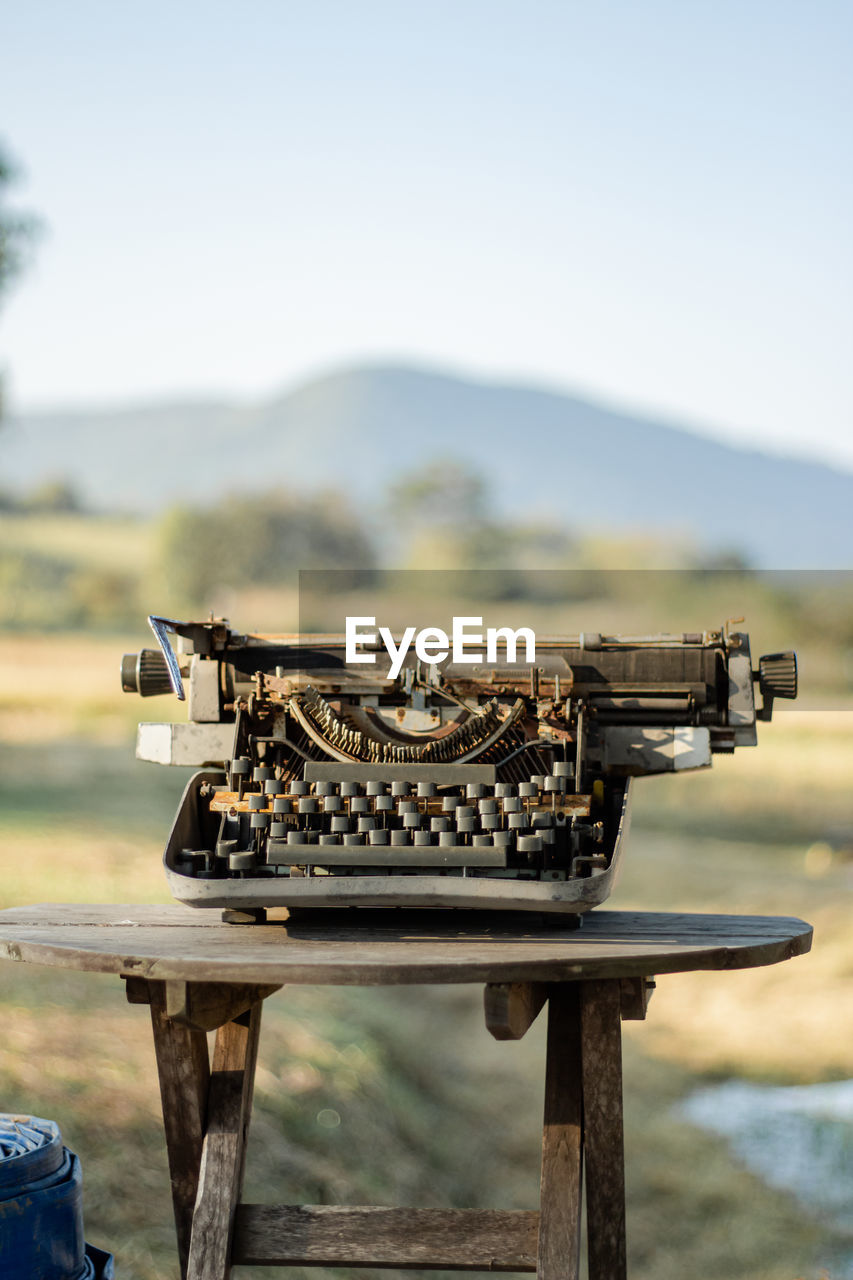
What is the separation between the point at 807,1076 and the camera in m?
8.32

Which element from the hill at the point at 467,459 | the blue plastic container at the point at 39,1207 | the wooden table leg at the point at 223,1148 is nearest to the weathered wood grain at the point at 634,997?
the wooden table leg at the point at 223,1148

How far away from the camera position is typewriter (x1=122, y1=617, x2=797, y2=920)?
2947 mm

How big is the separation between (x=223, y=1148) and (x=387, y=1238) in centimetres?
42

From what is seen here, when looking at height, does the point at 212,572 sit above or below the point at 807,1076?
above

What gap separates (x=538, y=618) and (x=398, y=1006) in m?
10.9

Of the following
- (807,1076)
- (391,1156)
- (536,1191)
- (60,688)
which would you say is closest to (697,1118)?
(807,1076)

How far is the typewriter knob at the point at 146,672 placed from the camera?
11.9ft

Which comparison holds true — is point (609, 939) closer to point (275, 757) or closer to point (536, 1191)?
point (275, 757)

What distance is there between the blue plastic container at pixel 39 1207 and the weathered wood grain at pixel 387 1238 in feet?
1.19

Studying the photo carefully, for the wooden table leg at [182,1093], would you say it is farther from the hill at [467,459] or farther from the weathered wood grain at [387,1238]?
the hill at [467,459]

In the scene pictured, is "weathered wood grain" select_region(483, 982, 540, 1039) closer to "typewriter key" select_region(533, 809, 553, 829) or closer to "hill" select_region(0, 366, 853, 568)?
"typewriter key" select_region(533, 809, 553, 829)

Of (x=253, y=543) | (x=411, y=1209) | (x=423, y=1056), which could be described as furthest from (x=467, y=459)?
(x=411, y=1209)

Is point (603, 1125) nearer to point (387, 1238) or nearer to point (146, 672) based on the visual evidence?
point (387, 1238)

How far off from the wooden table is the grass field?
1.86 meters
